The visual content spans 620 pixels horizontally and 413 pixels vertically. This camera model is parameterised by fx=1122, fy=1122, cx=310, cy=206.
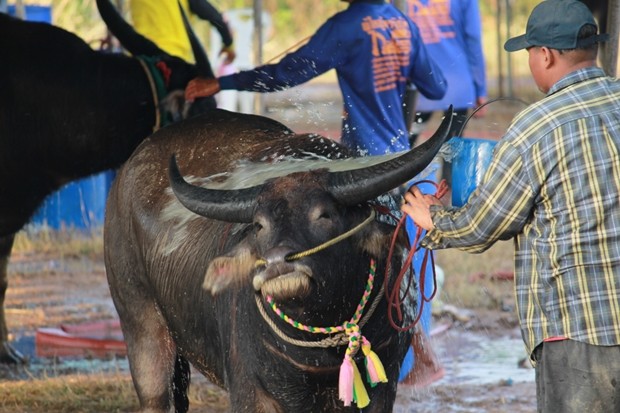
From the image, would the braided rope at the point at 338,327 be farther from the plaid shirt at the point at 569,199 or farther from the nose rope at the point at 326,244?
the plaid shirt at the point at 569,199

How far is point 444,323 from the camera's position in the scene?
7219 mm

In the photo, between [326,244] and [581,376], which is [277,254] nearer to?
[326,244]

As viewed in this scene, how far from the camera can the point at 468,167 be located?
3.64 meters

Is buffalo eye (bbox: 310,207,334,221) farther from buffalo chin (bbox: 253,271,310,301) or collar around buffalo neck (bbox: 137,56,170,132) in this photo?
collar around buffalo neck (bbox: 137,56,170,132)

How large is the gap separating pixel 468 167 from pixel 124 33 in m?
3.20

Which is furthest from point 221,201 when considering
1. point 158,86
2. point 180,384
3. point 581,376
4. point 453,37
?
point 453,37

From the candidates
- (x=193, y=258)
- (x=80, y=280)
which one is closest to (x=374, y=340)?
(x=193, y=258)

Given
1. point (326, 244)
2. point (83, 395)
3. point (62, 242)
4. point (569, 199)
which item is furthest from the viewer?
point (62, 242)

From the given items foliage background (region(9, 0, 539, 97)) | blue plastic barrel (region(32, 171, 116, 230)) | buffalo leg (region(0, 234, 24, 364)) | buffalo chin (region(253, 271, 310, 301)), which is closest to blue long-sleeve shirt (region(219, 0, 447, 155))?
buffalo leg (region(0, 234, 24, 364))

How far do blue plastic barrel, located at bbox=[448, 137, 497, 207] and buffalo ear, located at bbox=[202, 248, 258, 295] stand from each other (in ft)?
2.30

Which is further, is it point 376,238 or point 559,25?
point 376,238

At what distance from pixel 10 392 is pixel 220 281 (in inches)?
108

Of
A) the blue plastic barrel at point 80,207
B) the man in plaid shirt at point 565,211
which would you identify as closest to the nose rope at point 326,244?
the man in plaid shirt at point 565,211

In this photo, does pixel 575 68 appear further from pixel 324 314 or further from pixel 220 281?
pixel 220 281
